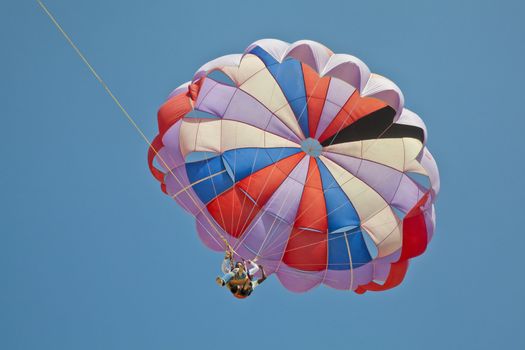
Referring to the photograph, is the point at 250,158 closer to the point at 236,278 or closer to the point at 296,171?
the point at 296,171

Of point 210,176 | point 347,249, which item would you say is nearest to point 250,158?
point 210,176

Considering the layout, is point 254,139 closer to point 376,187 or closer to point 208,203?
point 208,203

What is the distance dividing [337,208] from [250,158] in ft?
6.14

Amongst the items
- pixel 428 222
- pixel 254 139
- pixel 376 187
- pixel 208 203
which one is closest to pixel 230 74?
pixel 254 139

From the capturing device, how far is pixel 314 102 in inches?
549

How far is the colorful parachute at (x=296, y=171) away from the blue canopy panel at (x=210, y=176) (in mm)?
19

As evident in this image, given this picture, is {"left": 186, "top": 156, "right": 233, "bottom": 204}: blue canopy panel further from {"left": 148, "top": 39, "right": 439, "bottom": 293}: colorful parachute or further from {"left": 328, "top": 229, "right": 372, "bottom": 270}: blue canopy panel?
{"left": 328, "top": 229, "right": 372, "bottom": 270}: blue canopy panel

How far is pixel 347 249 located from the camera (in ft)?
44.5

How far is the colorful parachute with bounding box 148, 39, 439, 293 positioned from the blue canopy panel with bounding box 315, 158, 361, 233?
0.06 feet

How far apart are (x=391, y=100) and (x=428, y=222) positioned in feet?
7.81

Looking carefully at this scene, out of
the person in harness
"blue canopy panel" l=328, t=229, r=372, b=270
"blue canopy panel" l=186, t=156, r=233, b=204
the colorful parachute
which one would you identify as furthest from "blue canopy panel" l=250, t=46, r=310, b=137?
the person in harness

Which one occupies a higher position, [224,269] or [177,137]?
[177,137]

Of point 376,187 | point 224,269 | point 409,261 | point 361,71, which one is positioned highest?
point 361,71

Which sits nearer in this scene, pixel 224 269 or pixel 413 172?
pixel 224 269
